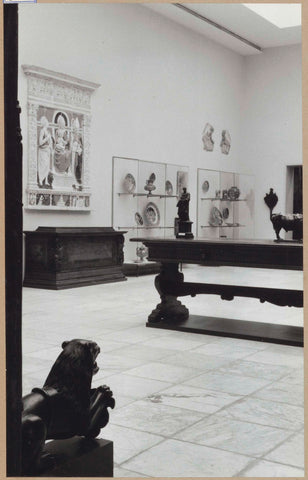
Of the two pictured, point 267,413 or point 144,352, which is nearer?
point 267,413

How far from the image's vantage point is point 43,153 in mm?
11891

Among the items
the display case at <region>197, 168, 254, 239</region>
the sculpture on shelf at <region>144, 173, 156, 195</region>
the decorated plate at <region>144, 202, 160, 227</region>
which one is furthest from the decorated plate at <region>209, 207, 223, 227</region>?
A: the sculpture on shelf at <region>144, 173, 156, 195</region>

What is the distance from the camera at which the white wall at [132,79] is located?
12.1m

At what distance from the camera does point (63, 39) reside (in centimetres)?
1239

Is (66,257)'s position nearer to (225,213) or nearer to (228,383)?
(228,383)

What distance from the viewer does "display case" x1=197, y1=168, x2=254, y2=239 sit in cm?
1728

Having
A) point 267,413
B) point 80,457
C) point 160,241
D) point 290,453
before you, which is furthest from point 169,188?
point 80,457

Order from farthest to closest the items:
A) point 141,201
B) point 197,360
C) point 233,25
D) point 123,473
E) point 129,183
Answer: point 233,25 → point 141,201 → point 129,183 → point 197,360 → point 123,473

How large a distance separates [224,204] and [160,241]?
35.4 feet

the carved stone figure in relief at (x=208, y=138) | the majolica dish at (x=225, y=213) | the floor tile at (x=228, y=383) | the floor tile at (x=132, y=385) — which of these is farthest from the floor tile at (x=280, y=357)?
the majolica dish at (x=225, y=213)

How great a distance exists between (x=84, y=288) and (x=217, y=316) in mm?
3654

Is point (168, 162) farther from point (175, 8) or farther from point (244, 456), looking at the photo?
point (244, 456)

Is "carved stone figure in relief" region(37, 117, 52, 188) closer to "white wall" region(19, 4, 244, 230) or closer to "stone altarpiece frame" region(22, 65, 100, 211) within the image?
"stone altarpiece frame" region(22, 65, 100, 211)

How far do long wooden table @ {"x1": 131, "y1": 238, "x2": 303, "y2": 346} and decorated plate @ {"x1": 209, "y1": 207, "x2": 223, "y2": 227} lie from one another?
9513 millimetres
